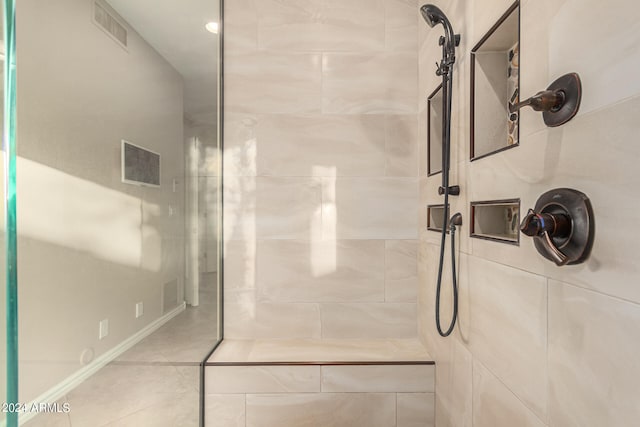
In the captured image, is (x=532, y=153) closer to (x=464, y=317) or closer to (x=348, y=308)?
(x=464, y=317)

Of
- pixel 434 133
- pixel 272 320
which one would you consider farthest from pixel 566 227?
pixel 272 320

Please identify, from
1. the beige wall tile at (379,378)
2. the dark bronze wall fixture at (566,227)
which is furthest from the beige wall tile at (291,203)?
the dark bronze wall fixture at (566,227)

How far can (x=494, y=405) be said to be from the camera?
3.25 ft

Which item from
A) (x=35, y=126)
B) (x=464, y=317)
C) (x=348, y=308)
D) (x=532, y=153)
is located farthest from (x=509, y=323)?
(x=35, y=126)

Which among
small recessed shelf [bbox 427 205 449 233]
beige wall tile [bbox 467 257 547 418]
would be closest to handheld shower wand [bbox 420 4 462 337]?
beige wall tile [bbox 467 257 547 418]

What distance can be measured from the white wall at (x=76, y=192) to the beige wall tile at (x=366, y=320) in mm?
993

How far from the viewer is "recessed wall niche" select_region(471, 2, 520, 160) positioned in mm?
1099

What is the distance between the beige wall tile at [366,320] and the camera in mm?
1773

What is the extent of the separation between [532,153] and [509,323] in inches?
19.5

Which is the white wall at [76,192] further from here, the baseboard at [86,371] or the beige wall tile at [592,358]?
the beige wall tile at [592,358]

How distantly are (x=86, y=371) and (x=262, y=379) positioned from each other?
868 millimetres

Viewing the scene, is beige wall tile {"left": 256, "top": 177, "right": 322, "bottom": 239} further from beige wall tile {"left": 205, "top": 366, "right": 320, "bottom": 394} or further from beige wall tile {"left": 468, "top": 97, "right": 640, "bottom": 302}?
beige wall tile {"left": 468, "top": 97, "right": 640, "bottom": 302}

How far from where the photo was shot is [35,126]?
26.0 inches

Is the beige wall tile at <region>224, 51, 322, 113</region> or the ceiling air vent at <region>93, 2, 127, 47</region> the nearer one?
the ceiling air vent at <region>93, 2, 127, 47</region>
